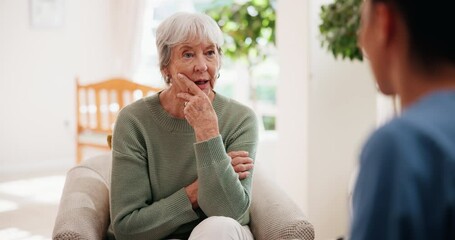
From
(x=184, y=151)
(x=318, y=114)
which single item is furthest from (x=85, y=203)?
(x=318, y=114)

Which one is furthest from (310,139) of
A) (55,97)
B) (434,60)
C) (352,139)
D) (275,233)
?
(55,97)

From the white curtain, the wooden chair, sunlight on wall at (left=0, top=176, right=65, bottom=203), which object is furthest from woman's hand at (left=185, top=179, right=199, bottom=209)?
the white curtain

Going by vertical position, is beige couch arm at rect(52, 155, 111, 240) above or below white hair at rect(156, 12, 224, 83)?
below

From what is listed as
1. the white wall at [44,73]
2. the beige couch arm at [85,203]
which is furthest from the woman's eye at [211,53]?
the white wall at [44,73]

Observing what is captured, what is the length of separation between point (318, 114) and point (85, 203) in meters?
1.67

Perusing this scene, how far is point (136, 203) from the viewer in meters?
2.09

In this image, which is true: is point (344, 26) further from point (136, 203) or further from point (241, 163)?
point (136, 203)

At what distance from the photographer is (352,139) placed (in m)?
3.71

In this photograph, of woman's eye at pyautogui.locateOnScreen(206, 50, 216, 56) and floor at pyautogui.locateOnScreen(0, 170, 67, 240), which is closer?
woman's eye at pyautogui.locateOnScreen(206, 50, 216, 56)

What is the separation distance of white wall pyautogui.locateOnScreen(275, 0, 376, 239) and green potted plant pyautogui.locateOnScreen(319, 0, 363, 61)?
66 centimetres

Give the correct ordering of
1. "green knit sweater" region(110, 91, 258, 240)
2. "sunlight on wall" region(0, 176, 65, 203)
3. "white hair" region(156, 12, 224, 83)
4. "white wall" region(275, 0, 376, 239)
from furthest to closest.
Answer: "sunlight on wall" region(0, 176, 65, 203)
"white wall" region(275, 0, 376, 239)
"white hair" region(156, 12, 224, 83)
"green knit sweater" region(110, 91, 258, 240)

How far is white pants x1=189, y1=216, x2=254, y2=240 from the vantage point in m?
1.93

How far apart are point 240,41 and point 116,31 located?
2180 mm

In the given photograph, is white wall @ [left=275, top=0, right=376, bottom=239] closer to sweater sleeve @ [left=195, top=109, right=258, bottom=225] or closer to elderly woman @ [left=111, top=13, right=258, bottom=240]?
elderly woman @ [left=111, top=13, right=258, bottom=240]
